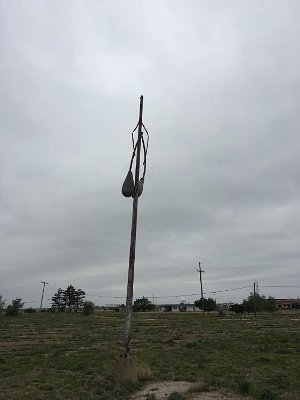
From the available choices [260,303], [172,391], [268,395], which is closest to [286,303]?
[260,303]

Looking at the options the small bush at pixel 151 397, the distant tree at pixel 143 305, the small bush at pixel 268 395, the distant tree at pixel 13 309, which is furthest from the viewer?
the distant tree at pixel 143 305

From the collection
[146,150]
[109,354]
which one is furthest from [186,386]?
[109,354]

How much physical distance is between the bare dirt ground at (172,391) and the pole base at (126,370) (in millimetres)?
407

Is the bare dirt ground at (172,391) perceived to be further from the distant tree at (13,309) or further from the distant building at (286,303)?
the distant building at (286,303)

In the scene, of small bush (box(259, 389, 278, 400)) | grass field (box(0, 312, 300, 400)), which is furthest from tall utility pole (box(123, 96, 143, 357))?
small bush (box(259, 389, 278, 400))

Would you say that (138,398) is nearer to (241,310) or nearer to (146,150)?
(146,150)

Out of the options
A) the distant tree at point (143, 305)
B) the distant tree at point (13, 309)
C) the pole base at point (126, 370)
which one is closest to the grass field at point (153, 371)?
the pole base at point (126, 370)

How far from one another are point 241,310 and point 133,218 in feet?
266

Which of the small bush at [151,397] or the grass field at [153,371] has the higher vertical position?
the grass field at [153,371]

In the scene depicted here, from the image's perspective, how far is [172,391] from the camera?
828cm

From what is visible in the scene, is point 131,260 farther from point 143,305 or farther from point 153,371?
point 143,305

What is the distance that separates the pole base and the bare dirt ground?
41 centimetres

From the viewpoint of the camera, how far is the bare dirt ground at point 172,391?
25.6 feet

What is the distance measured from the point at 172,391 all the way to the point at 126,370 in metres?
1.29
